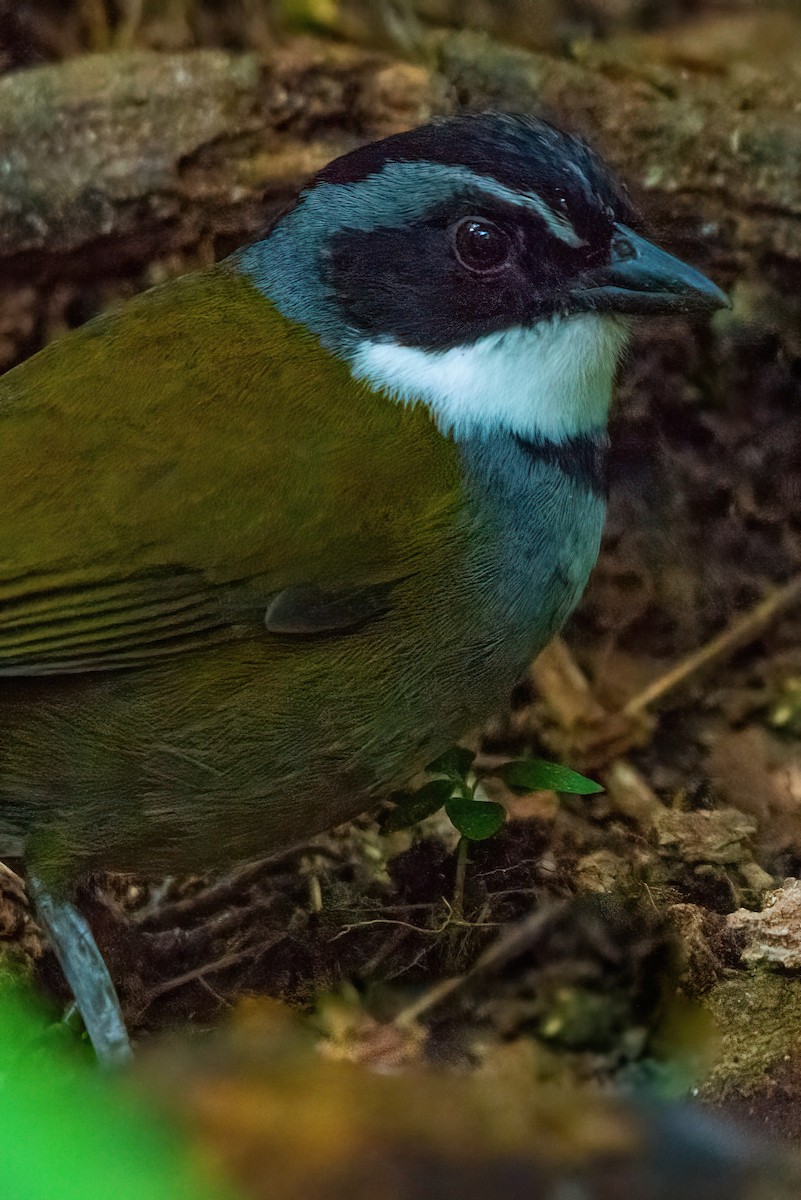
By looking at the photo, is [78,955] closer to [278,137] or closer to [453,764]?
[453,764]

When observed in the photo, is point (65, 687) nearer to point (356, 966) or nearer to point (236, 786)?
point (236, 786)

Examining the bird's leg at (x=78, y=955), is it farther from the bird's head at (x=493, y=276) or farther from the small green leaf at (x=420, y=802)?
the bird's head at (x=493, y=276)

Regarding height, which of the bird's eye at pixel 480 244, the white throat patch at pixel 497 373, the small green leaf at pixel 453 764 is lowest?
the small green leaf at pixel 453 764

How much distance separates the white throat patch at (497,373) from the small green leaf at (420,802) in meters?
0.88

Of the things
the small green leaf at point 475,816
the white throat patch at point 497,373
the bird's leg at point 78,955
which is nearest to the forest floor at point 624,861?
the bird's leg at point 78,955

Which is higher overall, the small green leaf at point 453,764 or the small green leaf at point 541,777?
the small green leaf at point 541,777

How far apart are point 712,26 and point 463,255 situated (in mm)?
3793

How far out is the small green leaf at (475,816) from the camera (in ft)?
11.3

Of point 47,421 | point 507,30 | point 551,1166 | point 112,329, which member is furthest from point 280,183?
point 551,1166

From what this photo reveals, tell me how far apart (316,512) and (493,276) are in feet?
2.05

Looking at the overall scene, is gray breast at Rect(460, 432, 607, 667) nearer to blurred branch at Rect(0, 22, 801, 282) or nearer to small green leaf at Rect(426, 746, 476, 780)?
small green leaf at Rect(426, 746, 476, 780)

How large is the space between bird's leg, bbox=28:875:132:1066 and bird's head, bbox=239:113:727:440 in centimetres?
128

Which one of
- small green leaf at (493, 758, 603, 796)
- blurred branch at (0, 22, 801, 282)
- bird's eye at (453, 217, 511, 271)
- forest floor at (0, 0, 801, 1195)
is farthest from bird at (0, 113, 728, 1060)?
blurred branch at (0, 22, 801, 282)

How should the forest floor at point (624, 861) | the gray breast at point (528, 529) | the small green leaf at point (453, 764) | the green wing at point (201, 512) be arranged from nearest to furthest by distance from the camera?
the green wing at point (201, 512) < the gray breast at point (528, 529) < the forest floor at point (624, 861) < the small green leaf at point (453, 764)
